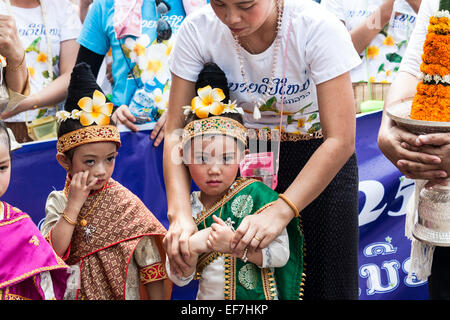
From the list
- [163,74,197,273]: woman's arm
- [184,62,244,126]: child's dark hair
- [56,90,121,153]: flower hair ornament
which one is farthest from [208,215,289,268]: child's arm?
[56,90,121,153]: flower hair ornament

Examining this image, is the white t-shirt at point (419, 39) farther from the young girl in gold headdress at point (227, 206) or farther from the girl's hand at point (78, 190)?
the girl's hand at point (78, 190)

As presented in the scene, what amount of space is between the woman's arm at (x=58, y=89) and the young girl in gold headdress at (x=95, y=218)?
864 mm

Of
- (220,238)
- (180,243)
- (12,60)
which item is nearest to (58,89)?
(12,60)

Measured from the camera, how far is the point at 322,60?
2.23 metres

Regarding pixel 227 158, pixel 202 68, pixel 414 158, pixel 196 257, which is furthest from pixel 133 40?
pixel 414 158

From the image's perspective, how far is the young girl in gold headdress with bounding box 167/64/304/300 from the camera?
2.36m

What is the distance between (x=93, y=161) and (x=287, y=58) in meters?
1.02

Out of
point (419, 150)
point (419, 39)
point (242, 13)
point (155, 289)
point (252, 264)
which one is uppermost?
point (242, 13)

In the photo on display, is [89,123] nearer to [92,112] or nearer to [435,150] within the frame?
[92,112]

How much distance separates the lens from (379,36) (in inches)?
159

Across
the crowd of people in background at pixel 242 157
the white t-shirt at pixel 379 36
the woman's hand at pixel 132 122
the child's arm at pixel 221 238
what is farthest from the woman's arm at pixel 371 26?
the child's arm at pixel 221 238

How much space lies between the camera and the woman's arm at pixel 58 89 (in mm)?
3545
